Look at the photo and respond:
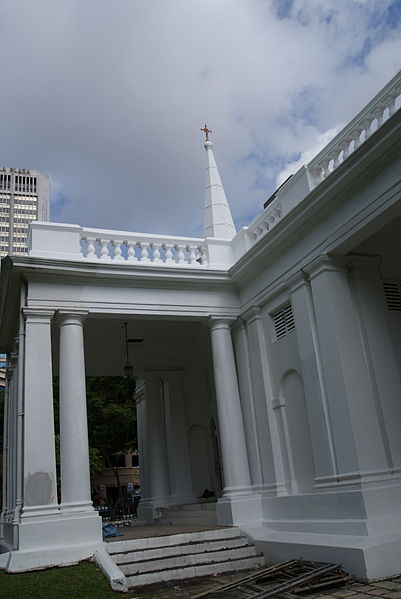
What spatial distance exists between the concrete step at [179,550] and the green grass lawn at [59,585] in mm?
652

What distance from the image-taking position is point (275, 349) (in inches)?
503

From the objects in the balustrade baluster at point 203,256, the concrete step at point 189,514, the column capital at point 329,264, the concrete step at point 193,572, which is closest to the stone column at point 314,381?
the column capital at point 329,264

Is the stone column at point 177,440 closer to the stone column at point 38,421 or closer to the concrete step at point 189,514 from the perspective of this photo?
the concrete step at point 189,514

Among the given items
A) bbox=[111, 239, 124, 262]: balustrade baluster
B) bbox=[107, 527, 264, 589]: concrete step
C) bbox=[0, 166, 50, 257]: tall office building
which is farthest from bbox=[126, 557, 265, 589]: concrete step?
bbox=[0, 166, 50, 257]: tall office building

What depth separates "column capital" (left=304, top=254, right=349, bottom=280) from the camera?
10.7 m

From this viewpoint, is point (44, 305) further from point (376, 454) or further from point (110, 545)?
point (376, 454)

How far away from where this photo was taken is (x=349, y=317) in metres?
10.5

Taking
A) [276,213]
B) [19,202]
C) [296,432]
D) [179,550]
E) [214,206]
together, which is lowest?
[179,550]

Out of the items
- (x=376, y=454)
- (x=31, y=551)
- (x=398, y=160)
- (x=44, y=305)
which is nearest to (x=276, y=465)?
(x=376, y=454)

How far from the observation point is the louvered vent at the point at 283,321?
1227 cm

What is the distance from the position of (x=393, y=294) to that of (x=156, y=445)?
9498mm

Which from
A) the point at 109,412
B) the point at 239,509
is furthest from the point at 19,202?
the point at 239,509

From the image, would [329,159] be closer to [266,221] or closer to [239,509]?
[266,221]

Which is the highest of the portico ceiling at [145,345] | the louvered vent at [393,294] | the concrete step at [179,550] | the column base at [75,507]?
the portico ceiling at [145,345]
